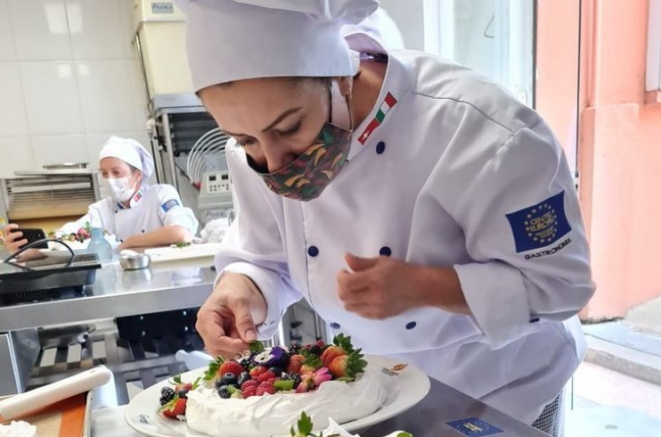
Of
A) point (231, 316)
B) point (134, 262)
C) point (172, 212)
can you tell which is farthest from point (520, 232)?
point (172, 212)

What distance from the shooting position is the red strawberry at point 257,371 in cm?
A: 74

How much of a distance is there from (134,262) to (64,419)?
4.04 ft

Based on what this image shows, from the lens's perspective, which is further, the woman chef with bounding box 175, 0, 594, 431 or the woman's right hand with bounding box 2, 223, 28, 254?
the woman's right hand with bounding box 2, 223, 28, 254

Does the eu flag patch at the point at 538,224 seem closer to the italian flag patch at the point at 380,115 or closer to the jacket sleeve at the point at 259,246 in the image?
the italian flag patch at the point at 380,115

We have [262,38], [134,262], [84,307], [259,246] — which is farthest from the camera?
[134,262]

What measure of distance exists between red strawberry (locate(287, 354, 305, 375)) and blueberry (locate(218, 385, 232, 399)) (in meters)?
0.09

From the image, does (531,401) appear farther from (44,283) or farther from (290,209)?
(44,283)

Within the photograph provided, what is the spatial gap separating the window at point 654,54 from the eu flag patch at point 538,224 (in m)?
2.85

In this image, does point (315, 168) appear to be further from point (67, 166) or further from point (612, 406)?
point (67, 166)

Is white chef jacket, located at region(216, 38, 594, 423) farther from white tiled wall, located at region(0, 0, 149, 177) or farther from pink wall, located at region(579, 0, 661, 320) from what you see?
white tiled wall, located at region(0, 0, 149, 177)

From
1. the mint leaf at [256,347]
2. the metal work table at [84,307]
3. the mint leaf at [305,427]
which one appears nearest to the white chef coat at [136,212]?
the metal work table at [84,307]

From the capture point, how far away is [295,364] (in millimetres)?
761

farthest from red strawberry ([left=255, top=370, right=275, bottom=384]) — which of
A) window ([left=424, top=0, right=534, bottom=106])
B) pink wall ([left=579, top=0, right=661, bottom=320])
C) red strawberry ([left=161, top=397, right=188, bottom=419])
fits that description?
pink wall ([left=579, top=0, right=661, bottom=320])

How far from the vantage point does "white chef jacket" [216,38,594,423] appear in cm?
78
